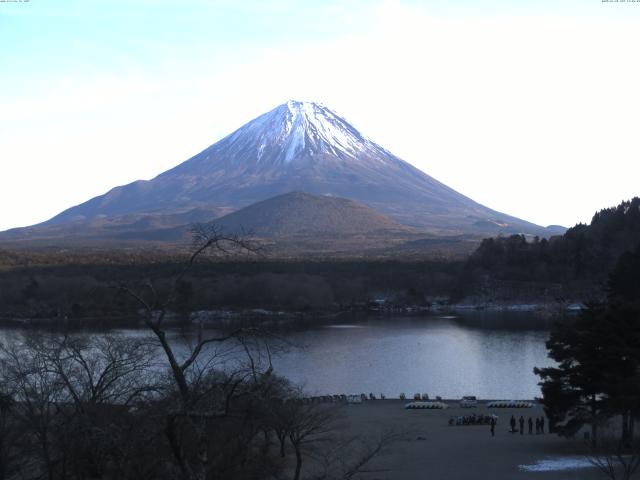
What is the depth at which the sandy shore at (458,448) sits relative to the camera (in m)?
11.1

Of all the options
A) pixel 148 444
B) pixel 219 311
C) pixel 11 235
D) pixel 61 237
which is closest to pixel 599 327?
pixel 148 444

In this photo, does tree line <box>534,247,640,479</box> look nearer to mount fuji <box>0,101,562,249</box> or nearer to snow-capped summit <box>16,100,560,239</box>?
mount fuji <box>0,101,562,249</box>

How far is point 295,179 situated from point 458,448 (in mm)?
104770

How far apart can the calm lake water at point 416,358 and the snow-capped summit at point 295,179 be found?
2897 inches

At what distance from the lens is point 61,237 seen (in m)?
96.2

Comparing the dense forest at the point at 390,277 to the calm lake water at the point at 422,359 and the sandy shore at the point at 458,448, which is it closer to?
the calm lake water at the point at 422,359

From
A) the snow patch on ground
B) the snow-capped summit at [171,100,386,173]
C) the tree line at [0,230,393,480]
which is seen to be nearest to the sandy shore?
the snow patch on ground

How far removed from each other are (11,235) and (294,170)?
36.0 m

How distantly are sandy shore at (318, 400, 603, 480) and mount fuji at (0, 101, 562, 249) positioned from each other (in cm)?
8616

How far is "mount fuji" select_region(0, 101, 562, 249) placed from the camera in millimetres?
108812

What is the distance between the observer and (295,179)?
385ft

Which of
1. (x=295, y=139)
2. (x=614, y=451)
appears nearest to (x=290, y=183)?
(x=295, y=139)

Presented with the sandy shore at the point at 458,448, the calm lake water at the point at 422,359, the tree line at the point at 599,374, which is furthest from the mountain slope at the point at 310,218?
the tree line at the point at 599,374

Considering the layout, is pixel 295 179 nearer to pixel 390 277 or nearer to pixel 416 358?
pixel 390 277
